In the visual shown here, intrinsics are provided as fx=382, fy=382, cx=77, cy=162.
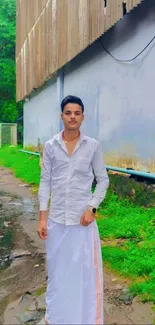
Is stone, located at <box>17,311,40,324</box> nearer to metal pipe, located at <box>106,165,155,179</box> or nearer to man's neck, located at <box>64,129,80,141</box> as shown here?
man's neck, located at <box>64,129,80,141</box>

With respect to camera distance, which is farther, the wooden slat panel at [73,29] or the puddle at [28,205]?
the wooden slat panel at [73,29]

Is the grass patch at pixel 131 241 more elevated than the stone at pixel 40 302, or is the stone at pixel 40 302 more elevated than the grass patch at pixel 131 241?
the grass patch at pixel 131 241

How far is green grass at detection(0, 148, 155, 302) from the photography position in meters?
4.07

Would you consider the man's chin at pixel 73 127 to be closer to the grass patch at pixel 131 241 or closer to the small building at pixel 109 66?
the grass patch at pixel 131 241

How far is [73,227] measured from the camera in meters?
2.85

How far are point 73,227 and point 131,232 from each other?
8.72 ft

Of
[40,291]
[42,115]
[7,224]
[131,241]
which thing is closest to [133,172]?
[131,241]

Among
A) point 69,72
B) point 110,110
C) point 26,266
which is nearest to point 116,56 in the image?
point 110,110

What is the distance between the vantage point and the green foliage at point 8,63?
27328mm

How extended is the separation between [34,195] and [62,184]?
24.2 ft

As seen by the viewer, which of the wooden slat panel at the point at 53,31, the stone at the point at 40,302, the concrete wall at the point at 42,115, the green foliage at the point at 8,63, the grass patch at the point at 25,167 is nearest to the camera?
the stone at the point at 40,302

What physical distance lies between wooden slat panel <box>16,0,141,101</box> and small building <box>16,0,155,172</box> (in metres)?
0.02

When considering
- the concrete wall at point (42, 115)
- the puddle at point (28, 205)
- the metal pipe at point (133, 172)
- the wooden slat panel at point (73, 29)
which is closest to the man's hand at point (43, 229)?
the metal pipe at point (133, 172)

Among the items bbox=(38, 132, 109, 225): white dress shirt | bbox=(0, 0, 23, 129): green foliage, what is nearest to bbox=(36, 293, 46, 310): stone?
bbox=(38, 132, 109, 225): white dress shirt
